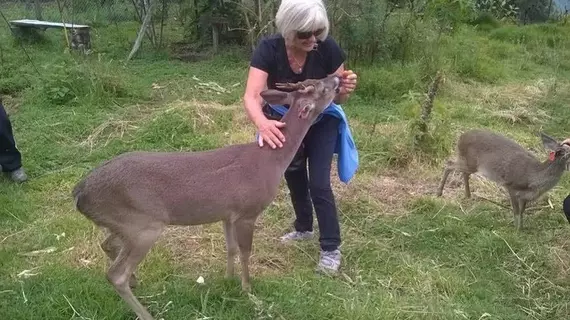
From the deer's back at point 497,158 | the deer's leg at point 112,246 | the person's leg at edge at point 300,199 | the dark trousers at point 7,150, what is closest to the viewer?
the deer's leg at point 112,246

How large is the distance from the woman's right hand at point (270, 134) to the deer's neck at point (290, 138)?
54 millimetres

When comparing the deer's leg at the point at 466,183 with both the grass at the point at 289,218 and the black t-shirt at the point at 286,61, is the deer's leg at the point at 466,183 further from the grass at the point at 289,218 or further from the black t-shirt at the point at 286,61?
the black t-shirt at the point at 286,61

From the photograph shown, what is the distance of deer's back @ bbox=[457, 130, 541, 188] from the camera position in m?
5.37

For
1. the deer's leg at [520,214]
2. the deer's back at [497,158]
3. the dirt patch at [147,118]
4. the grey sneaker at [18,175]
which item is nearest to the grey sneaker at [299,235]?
the deer's leg at [520,214]

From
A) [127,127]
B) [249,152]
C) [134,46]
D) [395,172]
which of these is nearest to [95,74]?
[127,127]

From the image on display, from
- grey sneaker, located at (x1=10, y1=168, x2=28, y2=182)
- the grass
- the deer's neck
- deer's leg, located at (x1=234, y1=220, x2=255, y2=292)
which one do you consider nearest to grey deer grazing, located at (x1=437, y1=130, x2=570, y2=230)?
the grass

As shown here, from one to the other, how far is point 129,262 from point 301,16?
61.1 inches

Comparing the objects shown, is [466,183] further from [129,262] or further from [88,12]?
[88,12]

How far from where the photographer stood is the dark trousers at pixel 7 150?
5.57 m

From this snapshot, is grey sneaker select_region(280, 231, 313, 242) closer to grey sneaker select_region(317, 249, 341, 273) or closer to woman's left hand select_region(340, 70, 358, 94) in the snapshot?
grey sneaker select_region(317, 249, 341, 273)

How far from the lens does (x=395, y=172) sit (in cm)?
622

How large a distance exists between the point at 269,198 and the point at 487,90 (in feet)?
20.1

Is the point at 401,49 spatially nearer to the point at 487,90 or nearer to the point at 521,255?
the point at 487,90

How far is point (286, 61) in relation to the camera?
4.05 metres
